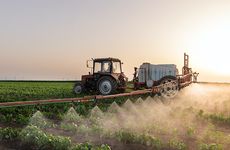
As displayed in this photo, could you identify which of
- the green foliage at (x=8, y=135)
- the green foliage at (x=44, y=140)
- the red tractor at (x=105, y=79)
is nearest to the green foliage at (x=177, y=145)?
the green foliage at (x=44, y=140)

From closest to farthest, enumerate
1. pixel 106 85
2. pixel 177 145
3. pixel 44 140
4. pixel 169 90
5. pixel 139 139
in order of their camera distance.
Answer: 1. pixel 44 140
2. pixel 177 145
3. pixel 139 139
4. pixel 106 85
5. pixel 169 90

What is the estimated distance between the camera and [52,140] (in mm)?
9344

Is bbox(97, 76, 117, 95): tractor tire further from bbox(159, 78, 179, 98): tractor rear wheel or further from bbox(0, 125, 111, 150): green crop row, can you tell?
bbox(0, 125, 111, 150): green crop row

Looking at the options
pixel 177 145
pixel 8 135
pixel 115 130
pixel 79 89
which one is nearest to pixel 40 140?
pixel 8 135

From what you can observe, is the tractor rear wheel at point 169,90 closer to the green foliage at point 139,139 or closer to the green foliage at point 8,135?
the green foliage at point 139,139

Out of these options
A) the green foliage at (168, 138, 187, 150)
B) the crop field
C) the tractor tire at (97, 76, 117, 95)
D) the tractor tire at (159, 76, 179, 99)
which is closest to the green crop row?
→ the crop field

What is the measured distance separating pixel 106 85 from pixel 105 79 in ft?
1.48

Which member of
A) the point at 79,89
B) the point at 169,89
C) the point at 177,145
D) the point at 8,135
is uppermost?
the point at 169,89

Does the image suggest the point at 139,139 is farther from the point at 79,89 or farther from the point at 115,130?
the point at 79,89

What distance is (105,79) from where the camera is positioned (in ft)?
77.4

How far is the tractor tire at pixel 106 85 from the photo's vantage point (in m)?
23.1

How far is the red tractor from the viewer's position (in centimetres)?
2331

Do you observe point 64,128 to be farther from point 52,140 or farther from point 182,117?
point 182,117

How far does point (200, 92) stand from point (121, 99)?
6.89 meters
